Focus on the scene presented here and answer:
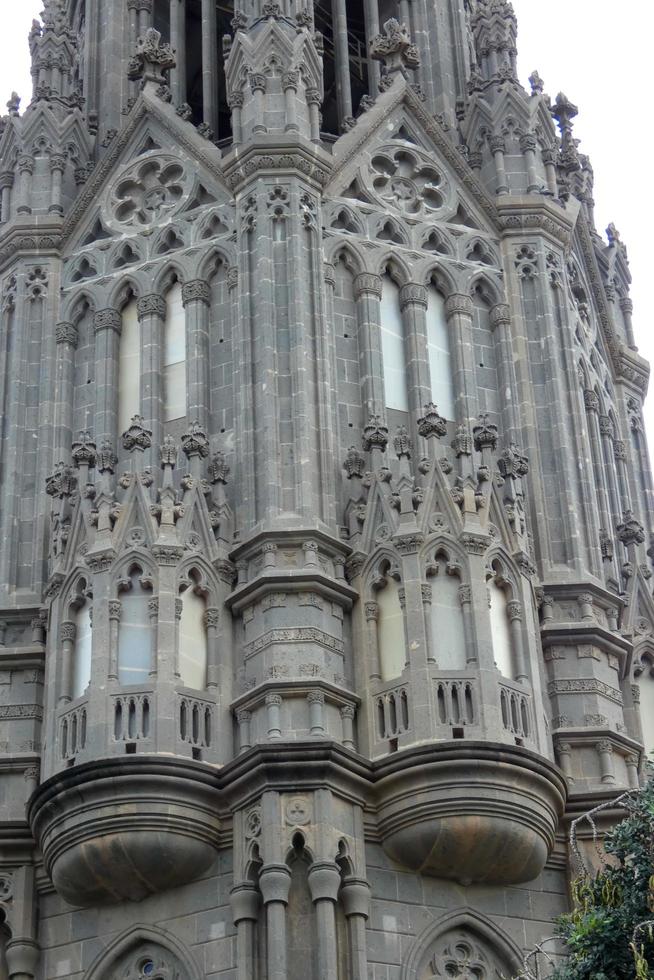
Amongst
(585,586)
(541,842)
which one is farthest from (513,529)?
(541,842)

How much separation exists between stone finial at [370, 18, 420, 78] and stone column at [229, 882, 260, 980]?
17.0 meters

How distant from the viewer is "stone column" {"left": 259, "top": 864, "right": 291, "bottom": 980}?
3347cm

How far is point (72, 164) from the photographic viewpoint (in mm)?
44750

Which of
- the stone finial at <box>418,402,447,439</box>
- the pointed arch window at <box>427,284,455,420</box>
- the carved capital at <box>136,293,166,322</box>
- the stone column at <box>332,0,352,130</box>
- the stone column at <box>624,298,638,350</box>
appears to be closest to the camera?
the stone finial at <box>418,402,447,439</box>

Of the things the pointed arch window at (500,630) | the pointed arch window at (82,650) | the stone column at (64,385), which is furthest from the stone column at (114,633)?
the pointed arch window at (500,630)

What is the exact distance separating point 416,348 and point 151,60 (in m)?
8.20

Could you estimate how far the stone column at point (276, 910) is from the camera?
33.5 metres

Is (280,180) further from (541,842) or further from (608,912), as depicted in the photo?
(608,912)

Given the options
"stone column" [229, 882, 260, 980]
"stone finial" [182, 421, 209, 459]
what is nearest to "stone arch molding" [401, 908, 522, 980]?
"stone column" [229, 882, 260, 980]

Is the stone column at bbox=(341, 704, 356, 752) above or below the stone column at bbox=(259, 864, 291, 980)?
above

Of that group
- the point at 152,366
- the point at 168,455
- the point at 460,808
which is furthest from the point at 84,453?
the point at 460,808

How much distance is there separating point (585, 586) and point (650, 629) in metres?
2.43

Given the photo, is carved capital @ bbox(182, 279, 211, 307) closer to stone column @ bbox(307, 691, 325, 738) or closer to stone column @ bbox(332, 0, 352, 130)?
stone column @ bbox(332, 0, 352, 130)

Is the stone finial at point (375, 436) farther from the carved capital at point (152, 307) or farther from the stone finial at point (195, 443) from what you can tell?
the carved capital at point (152, 307)
